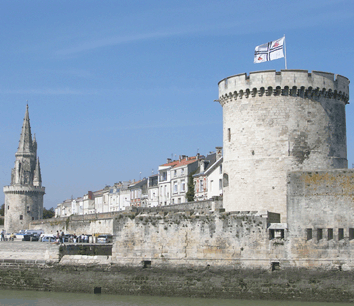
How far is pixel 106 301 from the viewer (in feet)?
77.2

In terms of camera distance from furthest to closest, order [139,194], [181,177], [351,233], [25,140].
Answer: [139,194]
[25,140]
[181,177]
[351,233]

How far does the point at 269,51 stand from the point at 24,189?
171ft

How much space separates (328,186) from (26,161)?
59184mm

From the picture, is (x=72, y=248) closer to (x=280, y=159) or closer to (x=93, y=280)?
(x=93, y=280)

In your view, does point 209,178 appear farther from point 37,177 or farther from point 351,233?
point 351,233

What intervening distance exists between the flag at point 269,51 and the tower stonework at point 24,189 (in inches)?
1936

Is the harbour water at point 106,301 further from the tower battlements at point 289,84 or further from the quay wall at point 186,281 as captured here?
the tower battlements at point 289,84

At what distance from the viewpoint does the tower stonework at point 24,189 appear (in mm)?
70000

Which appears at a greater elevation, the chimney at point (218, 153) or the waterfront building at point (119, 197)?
the chimney at point (218, 153)

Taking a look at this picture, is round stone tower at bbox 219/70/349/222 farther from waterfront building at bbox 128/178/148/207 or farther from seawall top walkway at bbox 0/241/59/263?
waterfront building at bbox 128/178/148/207

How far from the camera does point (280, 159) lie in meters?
25.4

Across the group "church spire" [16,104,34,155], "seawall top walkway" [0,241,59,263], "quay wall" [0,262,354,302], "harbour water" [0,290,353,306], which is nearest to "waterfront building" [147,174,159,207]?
"church spire" [16,104,34,155]

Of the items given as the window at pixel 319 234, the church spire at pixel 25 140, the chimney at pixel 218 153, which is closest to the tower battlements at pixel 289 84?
the window at pixel 319 234

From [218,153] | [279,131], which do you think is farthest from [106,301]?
[218,153]
